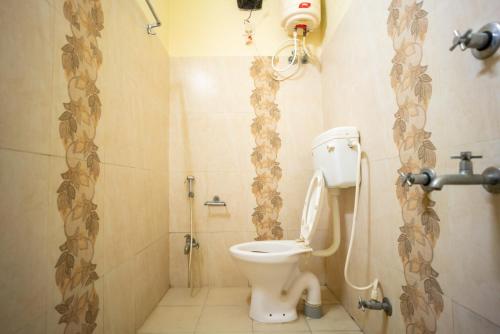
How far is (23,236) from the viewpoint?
669mm

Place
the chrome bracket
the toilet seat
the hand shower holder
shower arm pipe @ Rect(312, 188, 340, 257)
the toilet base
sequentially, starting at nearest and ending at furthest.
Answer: the chrome bracket
the toilet seat
the toilet base
shower arm pipe @ Rect(312, 188, 340, 257)
the hand shower holder

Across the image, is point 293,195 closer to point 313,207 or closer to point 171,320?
point 313,207

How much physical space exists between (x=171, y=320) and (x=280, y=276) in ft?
2.22

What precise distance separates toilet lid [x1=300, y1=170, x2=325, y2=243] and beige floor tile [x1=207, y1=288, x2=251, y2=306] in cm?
60

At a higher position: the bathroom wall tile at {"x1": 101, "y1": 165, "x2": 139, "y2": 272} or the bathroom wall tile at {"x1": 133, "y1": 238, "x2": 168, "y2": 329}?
the bathroom wall tile at {"x1": 101, "y1": 165, "x2": 139, "y2": 272}

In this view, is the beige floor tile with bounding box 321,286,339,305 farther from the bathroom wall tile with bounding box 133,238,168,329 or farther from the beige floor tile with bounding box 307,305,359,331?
the bathroom wall tile with bounding box 133,238,168,329

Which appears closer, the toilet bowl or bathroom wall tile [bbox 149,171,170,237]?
the toilet bowl

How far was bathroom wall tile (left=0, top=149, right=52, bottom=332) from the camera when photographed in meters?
0.61

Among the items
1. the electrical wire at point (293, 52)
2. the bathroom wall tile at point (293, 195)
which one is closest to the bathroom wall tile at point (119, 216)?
the bathroom wall tile at point (293, 195)

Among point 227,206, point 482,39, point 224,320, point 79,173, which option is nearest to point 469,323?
point 482,39

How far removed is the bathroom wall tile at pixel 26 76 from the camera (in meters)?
0.63

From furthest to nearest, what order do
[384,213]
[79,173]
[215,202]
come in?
[215,202], [384,213], [79,173]

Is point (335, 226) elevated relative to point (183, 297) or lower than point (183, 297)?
elevated

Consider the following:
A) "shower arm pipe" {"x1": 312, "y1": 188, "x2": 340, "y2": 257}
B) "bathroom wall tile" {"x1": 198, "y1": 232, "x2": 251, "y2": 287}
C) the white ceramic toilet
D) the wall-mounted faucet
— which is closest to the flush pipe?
the white ceramic toilet
